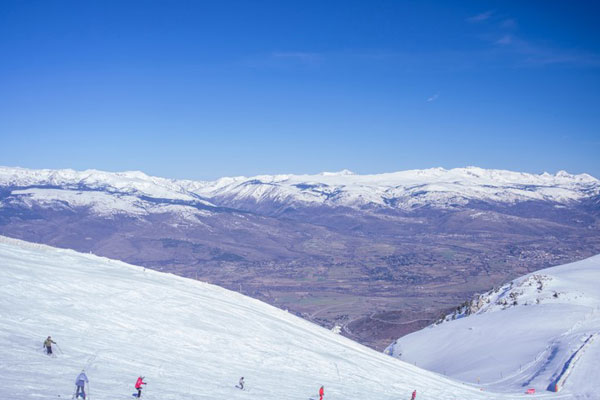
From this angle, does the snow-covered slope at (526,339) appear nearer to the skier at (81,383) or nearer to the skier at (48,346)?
the skier at (81,383)

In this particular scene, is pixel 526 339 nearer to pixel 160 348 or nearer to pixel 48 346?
pixel 160 348

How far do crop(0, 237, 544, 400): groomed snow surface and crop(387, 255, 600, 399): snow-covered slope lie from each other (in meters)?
6.29

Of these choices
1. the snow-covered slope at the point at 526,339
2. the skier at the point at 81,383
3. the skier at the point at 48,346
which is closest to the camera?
the skier at the point at 81,383

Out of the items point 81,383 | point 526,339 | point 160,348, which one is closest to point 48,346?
point 81,383

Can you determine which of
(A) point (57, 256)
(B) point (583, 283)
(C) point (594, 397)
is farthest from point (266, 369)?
(B) point (583, 283)

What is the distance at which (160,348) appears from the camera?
3619 centimetres

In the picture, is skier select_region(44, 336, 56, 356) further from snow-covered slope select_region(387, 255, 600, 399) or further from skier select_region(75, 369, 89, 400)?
snow-covered slope select_region(387, 255, 600, 399)

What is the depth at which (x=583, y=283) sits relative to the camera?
8794 centimetres

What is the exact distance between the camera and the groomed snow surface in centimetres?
2772

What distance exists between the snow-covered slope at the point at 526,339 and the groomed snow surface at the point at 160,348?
6.29 metres

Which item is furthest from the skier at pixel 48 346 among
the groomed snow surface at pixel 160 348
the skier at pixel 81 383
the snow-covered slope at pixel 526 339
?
the snow-covered slope at pixel 526 339

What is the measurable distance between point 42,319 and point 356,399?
23145 mm

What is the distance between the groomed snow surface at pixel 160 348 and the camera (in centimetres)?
2772

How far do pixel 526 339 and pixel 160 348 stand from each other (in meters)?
45.9
